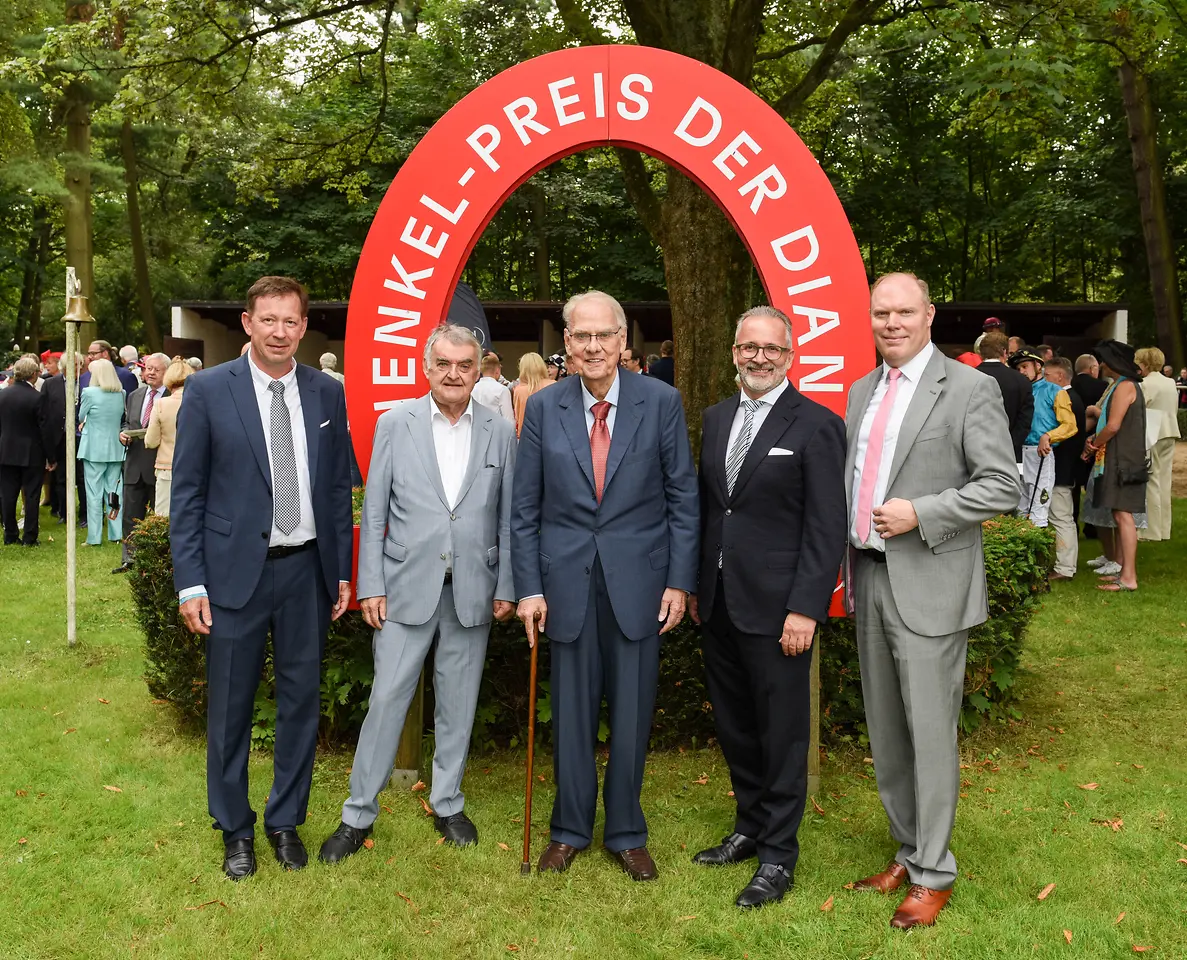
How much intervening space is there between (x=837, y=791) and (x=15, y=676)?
4.98 meters

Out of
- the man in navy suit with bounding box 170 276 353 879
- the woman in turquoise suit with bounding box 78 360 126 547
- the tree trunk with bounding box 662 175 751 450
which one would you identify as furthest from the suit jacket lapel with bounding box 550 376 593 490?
the woman in turquoise suit with bounding box 78 360 126 547

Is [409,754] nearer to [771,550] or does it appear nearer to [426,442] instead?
[426,442]

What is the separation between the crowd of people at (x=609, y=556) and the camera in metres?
3.42

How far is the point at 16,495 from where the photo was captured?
36.4 ft

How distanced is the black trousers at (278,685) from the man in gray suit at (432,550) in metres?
0.19

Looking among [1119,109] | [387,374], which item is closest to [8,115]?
[387,374]

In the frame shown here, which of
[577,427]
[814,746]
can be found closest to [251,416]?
[577,427]

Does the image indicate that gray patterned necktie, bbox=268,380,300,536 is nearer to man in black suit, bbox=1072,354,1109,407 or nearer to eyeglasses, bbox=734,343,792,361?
eyeglasses, bbox=734,343,792,361

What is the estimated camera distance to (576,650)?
371cm

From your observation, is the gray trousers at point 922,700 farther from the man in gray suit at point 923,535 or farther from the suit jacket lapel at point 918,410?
the suit jacket lapel at point 918,410

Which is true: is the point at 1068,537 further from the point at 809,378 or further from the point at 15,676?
the point at 15,676

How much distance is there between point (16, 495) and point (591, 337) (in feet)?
32.3

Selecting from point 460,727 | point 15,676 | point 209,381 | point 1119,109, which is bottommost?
point 15,676

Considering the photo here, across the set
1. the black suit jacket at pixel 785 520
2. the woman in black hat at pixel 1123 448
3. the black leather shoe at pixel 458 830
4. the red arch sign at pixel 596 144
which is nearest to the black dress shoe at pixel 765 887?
the black suit jacket at pixel 785 520
